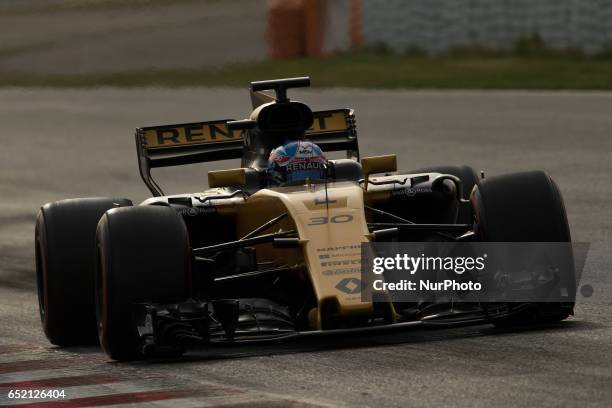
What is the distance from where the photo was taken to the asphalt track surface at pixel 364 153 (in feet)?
25.3

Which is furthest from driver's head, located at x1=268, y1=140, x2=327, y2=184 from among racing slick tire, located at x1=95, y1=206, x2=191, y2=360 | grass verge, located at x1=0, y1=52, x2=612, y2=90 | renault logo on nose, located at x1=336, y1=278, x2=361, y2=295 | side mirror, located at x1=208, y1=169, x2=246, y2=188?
grass verge, located at x1=0, y1=52, x2=612, y2=90

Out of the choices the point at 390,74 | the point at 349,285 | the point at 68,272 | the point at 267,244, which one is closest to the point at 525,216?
the point at 349,285

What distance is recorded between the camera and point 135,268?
29.8 ft

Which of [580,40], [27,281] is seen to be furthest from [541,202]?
[580,40]

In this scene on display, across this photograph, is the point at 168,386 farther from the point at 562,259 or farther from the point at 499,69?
the point at 499,69

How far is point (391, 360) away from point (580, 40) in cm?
2016

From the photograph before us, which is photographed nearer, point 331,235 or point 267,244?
point 331,235

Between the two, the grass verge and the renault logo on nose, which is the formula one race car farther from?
the grass verge

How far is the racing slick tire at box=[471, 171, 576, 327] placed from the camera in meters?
9.56

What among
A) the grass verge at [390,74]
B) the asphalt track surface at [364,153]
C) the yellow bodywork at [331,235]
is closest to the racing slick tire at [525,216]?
the asphalt track surface at [364,153]

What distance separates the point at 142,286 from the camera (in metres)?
9.07

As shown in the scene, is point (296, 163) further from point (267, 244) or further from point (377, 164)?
point (267, 244)

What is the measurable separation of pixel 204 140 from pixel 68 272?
2.65m

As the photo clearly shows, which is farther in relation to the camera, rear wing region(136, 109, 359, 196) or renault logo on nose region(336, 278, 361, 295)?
A: rear wing region(136, 109, 359, 196)
